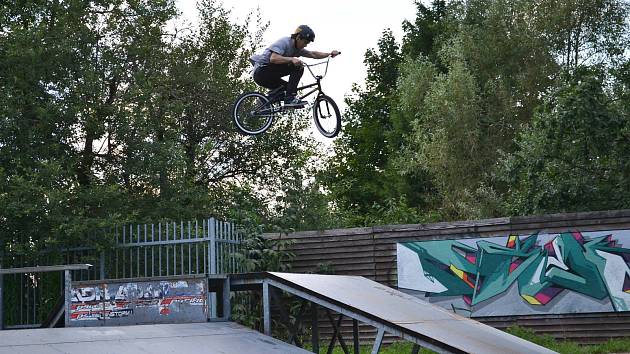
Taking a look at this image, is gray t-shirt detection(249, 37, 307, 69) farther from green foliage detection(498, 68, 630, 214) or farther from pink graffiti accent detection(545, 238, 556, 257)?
green foliage detection(498, 68, 630, 214)

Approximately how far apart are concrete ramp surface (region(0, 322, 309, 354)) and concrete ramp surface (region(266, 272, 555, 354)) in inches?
26.1

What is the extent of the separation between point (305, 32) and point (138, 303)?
387 centimetres

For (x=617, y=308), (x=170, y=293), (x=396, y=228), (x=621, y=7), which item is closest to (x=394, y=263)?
(x=396, y=228)

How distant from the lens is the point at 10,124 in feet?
50.9

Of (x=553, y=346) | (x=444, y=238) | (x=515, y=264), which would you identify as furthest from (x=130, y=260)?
(x=553, y=346)

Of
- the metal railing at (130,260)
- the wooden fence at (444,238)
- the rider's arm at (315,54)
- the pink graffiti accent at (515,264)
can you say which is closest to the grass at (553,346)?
the wooden fence at (444,238)

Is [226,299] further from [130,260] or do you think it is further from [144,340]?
[130,260]

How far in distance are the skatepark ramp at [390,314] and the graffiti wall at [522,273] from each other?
3.63m

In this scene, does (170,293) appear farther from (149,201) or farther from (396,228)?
(149,201)

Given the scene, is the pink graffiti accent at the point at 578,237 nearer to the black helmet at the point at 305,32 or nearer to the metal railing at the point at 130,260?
the metal railing at the point at 130,260

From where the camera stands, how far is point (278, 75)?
35.0 ft

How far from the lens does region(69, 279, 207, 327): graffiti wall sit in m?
10.1

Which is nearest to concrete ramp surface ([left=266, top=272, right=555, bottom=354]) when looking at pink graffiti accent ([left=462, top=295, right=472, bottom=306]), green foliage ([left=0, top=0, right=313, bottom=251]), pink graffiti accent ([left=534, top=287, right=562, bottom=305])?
pink graffiti accent ([left=462, top=295, right=472, bottom=306])

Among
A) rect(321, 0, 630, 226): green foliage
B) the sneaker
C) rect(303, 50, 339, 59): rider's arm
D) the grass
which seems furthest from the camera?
rect(321, 0, 630, 226): green foliage
